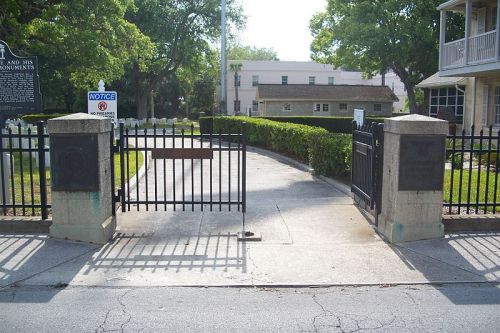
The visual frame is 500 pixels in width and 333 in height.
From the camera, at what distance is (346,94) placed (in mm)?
51562

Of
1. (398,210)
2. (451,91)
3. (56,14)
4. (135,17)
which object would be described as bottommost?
(398,210)

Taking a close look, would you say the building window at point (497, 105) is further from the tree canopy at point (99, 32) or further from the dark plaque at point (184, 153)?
the dark plaque at point (184, 153)

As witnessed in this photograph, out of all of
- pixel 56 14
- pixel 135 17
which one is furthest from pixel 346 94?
pixel 56 14

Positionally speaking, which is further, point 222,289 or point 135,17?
point 135,17

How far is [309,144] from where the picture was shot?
1345cm

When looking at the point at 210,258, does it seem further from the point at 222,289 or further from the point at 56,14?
the point at 56,14

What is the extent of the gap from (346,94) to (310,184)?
4125 centimetres

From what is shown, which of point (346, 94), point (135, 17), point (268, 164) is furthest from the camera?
point (346, 94)

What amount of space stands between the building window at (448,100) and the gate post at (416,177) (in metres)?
22.0

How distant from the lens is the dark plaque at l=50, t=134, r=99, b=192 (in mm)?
6809

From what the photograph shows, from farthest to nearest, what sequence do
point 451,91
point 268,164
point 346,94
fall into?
point 346,94
point 451,91
point 268,164

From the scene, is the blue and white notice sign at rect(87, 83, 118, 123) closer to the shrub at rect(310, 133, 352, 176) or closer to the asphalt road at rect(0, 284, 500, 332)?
the shrub at rect(310, 133, 352, 176)

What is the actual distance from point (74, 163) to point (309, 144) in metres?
7.62

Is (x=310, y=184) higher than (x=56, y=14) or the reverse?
the reverse
